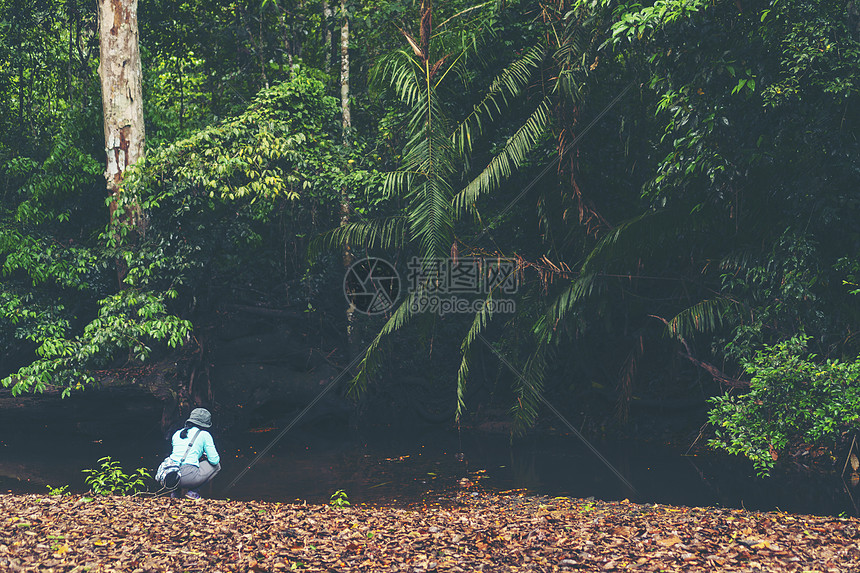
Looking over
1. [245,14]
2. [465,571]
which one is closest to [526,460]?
[465,571]

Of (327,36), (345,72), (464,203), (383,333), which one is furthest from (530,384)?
(327,36)

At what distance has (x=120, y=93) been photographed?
33.2 feet

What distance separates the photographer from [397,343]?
12.7m

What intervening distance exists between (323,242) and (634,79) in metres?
5.05

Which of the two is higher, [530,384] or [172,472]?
[530,384]

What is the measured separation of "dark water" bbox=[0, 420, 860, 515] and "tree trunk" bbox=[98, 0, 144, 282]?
3.31 metres

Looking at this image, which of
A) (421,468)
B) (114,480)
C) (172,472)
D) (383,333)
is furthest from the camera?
(421,468)

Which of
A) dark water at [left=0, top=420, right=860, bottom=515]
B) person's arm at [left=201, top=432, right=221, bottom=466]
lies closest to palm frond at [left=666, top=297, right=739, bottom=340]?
dark water at [left=0, top=420, right=860, bottom=515]

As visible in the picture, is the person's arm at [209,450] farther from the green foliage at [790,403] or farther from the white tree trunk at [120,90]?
the green foliage at [790,403]

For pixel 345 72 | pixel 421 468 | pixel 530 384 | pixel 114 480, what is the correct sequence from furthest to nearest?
pixel 345 72 → pixel 421 468 → pixel 530 384 → pixel 114 480

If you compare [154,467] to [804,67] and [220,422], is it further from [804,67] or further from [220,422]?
[804,67]

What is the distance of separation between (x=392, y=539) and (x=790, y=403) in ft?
12.7

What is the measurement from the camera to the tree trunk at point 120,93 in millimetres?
10078

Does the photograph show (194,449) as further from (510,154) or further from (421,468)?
(510,154)
